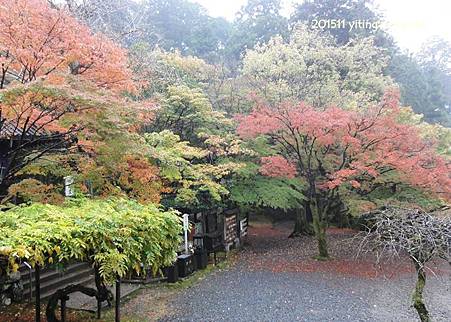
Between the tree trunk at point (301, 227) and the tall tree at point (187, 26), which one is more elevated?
the tall tree at point (187, 26)

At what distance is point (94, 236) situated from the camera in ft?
15.6

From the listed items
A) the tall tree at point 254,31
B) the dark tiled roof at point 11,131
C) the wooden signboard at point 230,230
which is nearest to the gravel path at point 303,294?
the wooden signboard at point 230,230

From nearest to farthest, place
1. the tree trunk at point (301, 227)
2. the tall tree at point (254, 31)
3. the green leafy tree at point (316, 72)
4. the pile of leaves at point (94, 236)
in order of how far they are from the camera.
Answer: the pile of leaves at point (94, 236), the green leafy tree at point (316, 72), the tree trunk at point (301, 227), the tall tree at point (254, 31)

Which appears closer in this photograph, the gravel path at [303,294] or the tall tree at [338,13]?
the gravel path at [303,294]

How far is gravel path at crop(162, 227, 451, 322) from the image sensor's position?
8.36m

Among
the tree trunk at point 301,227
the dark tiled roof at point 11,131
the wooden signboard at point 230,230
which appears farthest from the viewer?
the tree trunk at point 301,227

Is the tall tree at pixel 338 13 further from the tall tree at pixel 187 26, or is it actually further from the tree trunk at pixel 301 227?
the tree trunk at pixel 301 227

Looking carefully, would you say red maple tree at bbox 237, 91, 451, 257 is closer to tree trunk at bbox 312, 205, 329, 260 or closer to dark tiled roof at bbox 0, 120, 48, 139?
tree trunk at bbox 312, 205, 329, 260

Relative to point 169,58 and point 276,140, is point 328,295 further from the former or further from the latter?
point 169,58

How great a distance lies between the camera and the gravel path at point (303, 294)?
8359mm

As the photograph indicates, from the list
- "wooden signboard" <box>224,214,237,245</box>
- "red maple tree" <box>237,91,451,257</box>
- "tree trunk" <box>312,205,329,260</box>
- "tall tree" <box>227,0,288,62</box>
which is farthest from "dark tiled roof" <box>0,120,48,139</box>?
"tall tree" <box>227,0,288,62</box>

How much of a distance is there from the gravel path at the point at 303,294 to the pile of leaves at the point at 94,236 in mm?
3100

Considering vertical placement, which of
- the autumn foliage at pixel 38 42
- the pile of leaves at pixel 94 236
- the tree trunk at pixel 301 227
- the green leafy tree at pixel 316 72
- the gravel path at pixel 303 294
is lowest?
the gravel path at pixel 303 294

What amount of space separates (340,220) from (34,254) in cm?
2167
